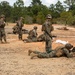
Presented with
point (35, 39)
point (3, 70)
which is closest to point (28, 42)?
A: point (35, 39)

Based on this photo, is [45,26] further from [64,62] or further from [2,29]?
[2,29]

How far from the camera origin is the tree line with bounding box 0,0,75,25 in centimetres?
5388

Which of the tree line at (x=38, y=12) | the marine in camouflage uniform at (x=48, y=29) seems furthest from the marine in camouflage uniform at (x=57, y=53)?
the tree line at (x=38, y=12)

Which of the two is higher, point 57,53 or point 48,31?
point 48,31

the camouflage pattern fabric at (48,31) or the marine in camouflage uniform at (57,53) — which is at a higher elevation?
the camouflage pattern fabric at (48,31)

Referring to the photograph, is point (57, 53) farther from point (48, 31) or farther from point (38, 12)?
point (38, 12)

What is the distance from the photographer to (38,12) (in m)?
62.3

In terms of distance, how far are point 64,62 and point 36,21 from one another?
151ft

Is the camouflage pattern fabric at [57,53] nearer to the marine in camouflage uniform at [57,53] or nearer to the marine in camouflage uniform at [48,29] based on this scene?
the marine in camouflage uniform at [57,53]

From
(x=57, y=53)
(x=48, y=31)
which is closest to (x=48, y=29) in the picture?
(x=48, y=31)

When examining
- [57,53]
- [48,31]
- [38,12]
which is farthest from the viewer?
[38,12]

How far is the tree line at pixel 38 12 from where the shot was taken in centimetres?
5388

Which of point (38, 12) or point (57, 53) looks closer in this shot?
point (57, 53)

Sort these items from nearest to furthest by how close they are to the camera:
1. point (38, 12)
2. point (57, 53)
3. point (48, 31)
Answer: point (57, 53) < point (48, 31) < point (38, 12)
